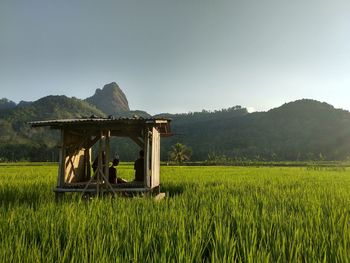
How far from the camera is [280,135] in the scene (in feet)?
435

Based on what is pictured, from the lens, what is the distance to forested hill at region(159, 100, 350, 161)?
11188 cm

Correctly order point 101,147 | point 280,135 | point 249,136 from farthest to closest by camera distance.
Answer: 1. point 249,136
2. point 280,135
3. point 101,147

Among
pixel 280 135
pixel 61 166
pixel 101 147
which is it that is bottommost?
pixel 61 166

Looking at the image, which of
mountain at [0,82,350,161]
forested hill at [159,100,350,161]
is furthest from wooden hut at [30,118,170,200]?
forested hill at [159,100,350,161]

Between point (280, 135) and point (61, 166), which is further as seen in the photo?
point (280, 135)

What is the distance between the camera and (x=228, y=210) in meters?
6.20

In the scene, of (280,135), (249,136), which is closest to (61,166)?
(280,135)

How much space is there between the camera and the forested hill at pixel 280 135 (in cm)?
11188

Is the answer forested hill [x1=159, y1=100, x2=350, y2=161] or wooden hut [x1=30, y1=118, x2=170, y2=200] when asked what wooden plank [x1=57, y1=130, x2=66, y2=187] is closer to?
wooden hut [x1=30, y1=118, x2=170, y2=200]

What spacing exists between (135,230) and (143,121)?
218 inches

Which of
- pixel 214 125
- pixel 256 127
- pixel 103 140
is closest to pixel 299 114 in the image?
pixel 256 127

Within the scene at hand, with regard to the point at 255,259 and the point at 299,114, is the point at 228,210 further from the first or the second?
the point at 299,114

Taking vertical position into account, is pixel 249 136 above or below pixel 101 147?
above

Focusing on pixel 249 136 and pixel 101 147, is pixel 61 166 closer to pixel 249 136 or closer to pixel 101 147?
pixel 101 147
